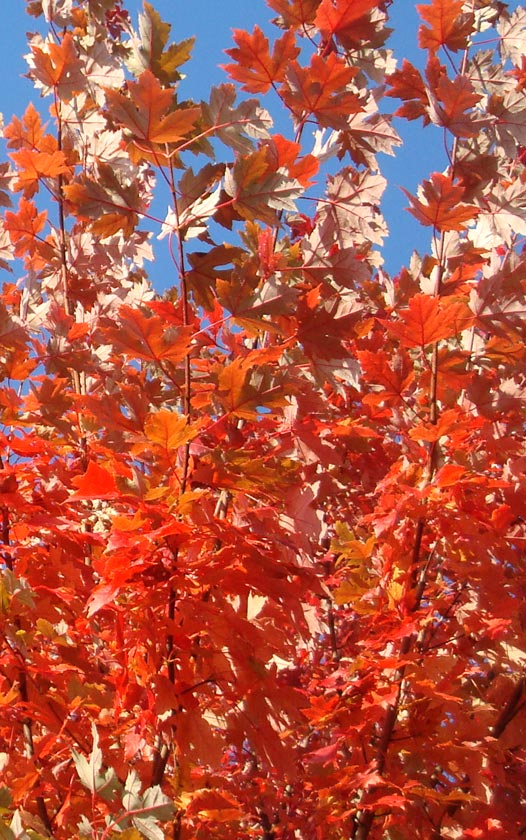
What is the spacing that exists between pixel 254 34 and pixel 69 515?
1.25 meters

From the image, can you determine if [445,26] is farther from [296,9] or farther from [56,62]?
[56,62]

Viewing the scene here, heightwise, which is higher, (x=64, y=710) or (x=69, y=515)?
(x=69, y=515)

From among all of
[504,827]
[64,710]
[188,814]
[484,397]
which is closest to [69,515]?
[64,710]

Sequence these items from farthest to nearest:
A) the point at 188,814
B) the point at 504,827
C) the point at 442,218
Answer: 1. the point at 504,827
2. the point at 442,218
3. the point at 188,814

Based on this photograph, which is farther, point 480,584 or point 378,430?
point 378,430

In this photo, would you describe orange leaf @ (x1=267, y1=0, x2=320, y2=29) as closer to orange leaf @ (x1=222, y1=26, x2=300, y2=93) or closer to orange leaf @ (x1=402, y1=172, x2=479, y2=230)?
orange leaf @ (x1=222, y1=26, x2=300, y2=93)

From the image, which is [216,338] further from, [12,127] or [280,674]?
[280,674]

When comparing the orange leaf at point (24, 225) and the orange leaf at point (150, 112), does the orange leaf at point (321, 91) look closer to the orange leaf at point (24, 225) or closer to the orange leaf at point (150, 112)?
the orange leaf at point (150, 112)

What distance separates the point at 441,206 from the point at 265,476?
2.77ft

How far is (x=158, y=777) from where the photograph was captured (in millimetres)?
1638

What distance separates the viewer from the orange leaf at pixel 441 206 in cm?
185

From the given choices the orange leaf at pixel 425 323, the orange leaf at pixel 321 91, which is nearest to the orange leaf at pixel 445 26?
the orange leaf at pixel 321 91

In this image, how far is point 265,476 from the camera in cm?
149

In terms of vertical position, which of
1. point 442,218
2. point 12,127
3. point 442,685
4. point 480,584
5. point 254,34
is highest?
point 12,127
